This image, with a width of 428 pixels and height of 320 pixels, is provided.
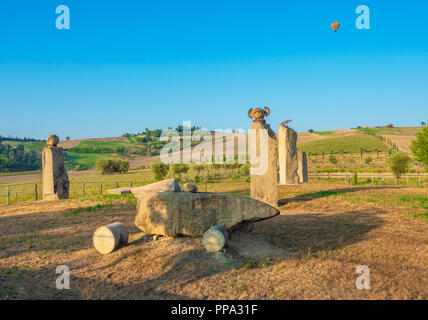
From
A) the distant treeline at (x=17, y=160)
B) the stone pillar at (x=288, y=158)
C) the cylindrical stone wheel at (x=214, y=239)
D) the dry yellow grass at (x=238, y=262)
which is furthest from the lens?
the distant treeline at (x=17, y=160)

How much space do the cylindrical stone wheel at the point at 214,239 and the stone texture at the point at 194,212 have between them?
0.45 meters

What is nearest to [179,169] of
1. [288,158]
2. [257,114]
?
[288,158]

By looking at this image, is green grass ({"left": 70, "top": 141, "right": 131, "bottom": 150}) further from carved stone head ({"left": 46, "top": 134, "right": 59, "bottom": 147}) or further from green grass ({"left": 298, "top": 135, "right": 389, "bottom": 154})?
carved stone head ({"left": 46, "top": 134, "right": 59, "bottom": 147})

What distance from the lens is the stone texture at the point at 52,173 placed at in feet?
52.5

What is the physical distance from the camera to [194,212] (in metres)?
7.57

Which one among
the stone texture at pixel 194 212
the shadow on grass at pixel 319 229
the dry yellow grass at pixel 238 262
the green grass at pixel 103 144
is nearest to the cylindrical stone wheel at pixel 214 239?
the dry yellow grass at pixel 238 262

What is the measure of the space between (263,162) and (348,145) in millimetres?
66985

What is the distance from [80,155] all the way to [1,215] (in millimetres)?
64673

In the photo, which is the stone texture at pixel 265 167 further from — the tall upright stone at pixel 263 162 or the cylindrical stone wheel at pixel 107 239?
the cylindrical stone wheel at pixel 107 239

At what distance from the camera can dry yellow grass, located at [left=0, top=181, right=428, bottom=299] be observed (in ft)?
17.6

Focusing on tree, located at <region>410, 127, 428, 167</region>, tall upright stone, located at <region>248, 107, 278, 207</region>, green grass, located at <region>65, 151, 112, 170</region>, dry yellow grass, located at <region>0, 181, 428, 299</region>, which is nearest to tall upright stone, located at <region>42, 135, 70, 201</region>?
dry yellow grass, located at <region>0, 181, 428, 299</region>

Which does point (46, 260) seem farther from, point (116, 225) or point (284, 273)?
point (284, 273)

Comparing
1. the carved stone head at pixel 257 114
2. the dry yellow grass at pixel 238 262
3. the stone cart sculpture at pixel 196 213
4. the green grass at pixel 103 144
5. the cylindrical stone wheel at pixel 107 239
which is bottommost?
the dry yellow grass at pixel 238 262

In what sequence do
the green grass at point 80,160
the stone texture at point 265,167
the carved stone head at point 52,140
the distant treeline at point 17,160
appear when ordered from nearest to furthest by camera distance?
the stone texture at point 265,167, the carved stone head at point 52,140, the distant treeline at point 17,160, the green grass at point 80,160
